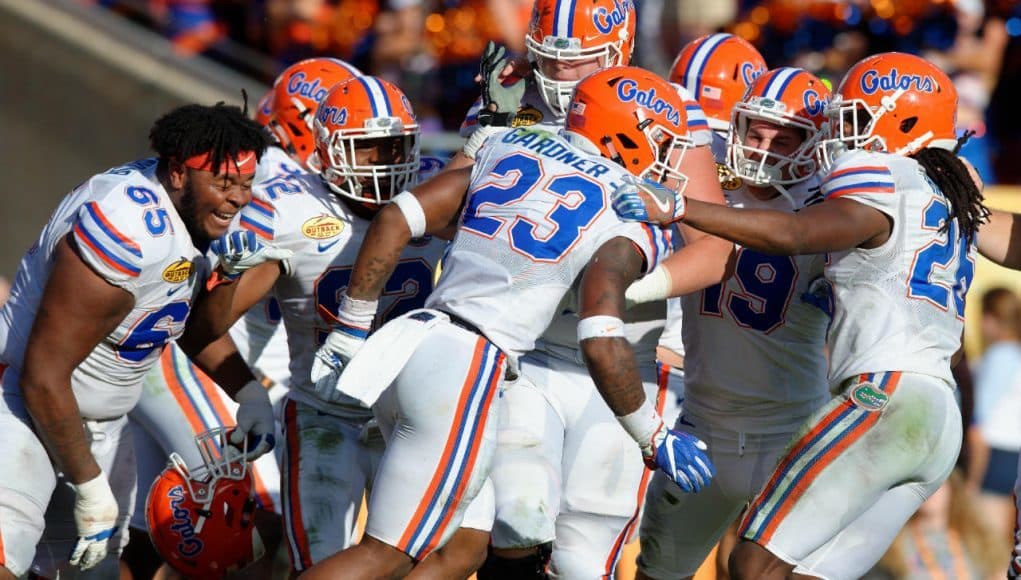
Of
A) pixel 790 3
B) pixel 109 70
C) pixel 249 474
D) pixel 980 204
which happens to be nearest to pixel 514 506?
pixel 249 474

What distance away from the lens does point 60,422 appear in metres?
Answer: 4.47

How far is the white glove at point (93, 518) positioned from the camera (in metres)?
4.66

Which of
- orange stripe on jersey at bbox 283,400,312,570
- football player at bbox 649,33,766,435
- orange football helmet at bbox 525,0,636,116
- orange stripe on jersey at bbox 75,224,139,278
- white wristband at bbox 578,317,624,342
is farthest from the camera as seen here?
football player at bbox 649,33,766,435

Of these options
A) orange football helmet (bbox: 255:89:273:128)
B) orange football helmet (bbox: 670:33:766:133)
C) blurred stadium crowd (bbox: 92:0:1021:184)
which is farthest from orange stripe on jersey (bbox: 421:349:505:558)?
blurred stadium crowd (bbox: 92:0:1021:184)

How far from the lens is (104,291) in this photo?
4398mm

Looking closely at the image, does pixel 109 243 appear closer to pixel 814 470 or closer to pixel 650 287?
pixel 650 287

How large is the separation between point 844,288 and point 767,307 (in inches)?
19.7

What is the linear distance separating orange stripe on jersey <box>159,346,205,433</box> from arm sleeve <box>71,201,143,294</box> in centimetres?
118

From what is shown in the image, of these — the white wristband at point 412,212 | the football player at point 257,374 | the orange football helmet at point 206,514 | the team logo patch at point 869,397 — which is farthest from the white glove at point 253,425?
the team logo patch at point 869,397

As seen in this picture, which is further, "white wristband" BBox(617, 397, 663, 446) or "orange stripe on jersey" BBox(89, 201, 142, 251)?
"orange stripe on jersey" BBox(89, 201, 142, 251)

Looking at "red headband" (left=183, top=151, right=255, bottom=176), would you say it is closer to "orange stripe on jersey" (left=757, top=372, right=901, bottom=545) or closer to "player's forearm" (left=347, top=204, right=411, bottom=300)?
"player's forearm" (left=347, top=204, right=411, bottom=300)

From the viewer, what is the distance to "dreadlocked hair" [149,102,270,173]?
15.2ft

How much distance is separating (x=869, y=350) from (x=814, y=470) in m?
0.42

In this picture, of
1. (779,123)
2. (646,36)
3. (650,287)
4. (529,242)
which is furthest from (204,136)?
(646,36)
